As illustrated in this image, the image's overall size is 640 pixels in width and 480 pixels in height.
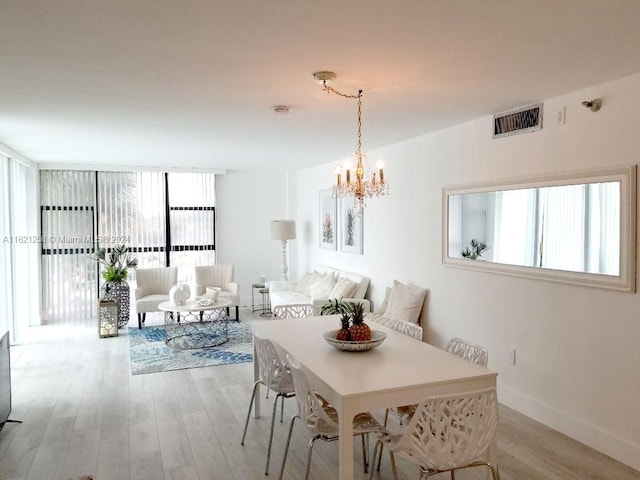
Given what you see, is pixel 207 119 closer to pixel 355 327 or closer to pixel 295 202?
pixel 355 327

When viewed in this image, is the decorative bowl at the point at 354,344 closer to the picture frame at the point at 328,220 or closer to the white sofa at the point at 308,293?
the white sofa at the point at 308,293

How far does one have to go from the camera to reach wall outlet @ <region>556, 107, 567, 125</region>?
3.50 m

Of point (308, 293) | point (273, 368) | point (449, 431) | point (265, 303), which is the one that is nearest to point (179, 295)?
point (308, 293)

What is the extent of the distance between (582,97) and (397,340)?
6.89 feet

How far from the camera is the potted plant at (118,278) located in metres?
7.13

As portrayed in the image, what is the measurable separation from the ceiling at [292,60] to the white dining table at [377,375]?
1.70 meters

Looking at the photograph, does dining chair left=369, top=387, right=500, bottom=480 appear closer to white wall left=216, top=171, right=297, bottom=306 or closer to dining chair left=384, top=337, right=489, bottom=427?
dining chair left=384, top=337, right=489, bottom=427

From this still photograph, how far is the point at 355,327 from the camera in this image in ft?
9.92

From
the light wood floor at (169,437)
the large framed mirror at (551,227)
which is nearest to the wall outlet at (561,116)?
the large framed mirror at (551,227)

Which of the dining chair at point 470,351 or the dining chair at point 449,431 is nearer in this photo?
the dining chair at point 449,431

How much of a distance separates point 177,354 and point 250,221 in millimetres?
3547

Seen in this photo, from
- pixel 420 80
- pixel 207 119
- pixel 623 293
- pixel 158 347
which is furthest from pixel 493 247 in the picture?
pixel 158 347

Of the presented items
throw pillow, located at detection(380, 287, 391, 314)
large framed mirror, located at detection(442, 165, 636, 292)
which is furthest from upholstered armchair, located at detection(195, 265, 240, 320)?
large framed mirror, located at detection(442, 165, 636, 292)

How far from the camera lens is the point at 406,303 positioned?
16.6 ft
